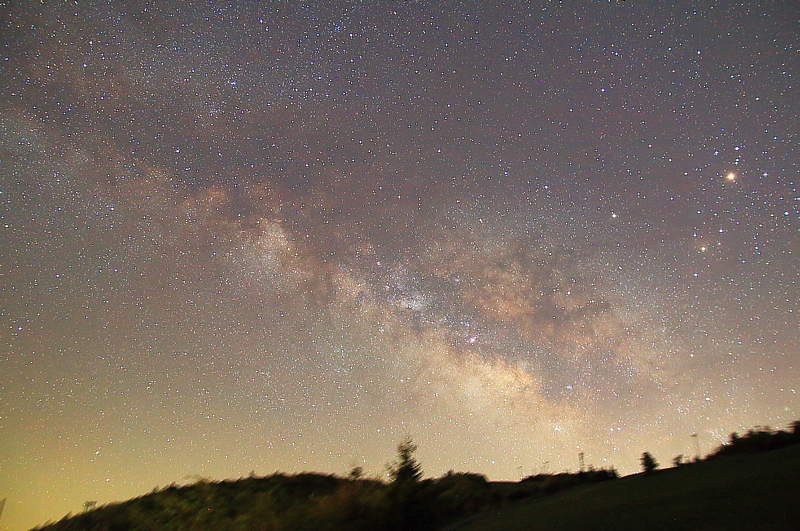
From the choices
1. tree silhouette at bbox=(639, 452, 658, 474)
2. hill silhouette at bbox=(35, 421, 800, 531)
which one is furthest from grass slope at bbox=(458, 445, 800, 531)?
tree silhouette at bbox=(639, 452, 658, 474)

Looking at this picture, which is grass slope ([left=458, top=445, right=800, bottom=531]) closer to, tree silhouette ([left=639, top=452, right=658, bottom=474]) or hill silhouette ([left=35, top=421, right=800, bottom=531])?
hill silhouette ([left=35, top=421, right=800, bottom=531])

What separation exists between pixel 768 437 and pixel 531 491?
1130 cm

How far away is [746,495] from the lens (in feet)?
34.0

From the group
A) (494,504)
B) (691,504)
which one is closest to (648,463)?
(494,504)

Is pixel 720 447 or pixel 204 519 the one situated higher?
pixel 720 447

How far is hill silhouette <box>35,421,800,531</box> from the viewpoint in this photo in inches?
391

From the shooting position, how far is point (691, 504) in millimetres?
10609

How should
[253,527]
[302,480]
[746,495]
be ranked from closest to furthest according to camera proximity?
[746,495]
[253,527]
[302,480]

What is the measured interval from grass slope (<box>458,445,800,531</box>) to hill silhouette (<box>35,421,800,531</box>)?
35mm

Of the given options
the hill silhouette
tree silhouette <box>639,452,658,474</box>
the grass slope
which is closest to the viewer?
the grass slope

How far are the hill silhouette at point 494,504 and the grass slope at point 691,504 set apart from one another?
3cm

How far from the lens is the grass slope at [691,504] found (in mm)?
8914

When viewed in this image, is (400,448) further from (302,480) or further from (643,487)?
(302,480)

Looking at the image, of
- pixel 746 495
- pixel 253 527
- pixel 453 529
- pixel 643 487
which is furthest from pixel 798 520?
pixel 253 527
